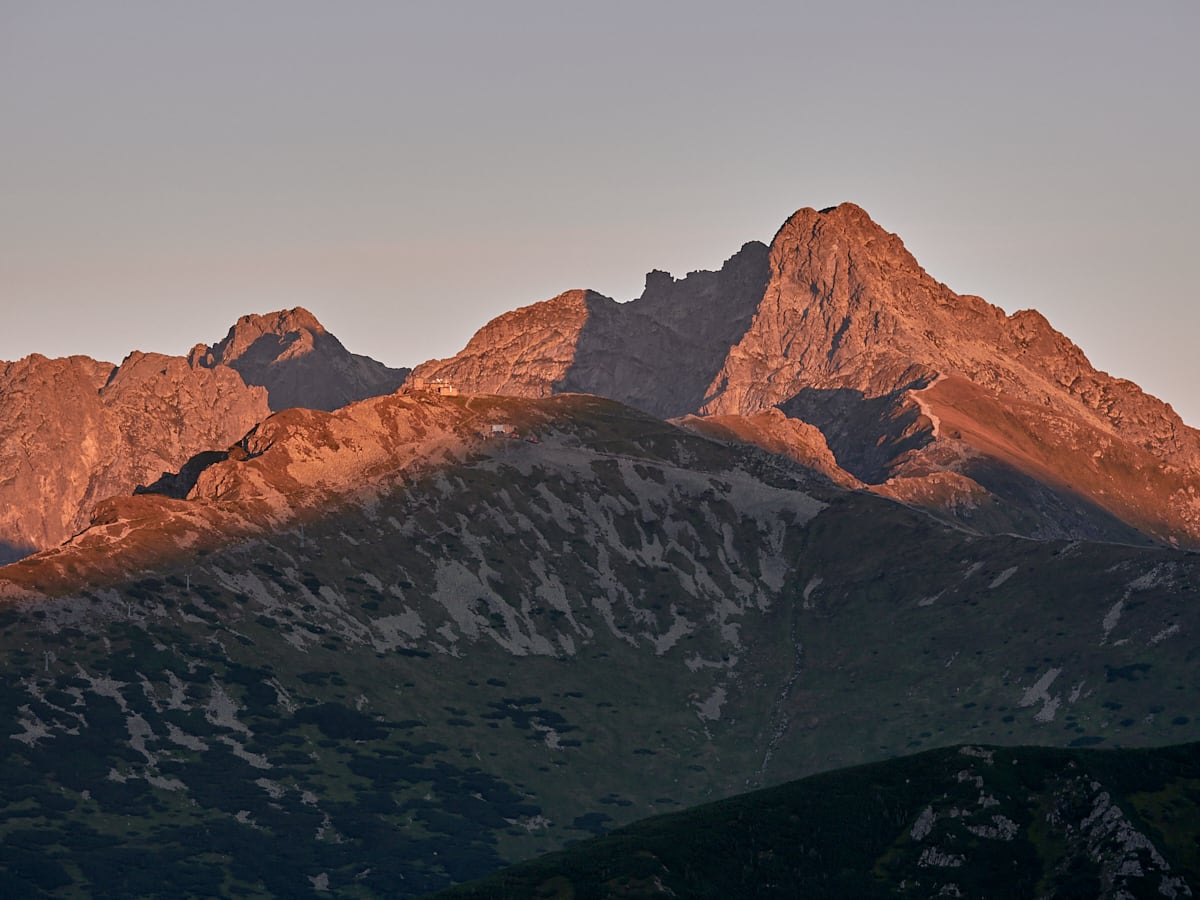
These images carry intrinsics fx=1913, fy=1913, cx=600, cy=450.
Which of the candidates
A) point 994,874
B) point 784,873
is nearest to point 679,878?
point 784,873

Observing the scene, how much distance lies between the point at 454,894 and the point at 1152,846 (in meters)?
68.7

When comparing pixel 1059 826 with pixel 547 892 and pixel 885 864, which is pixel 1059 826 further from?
pixel 547 892

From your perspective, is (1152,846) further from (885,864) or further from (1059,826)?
(885,864)

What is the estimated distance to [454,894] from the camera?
19350 cm

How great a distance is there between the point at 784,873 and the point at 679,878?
38.6ft

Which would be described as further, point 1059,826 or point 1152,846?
point 1059,826

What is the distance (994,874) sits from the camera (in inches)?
7470

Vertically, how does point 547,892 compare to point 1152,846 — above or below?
below

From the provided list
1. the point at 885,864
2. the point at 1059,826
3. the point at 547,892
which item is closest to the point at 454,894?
the point at 547,892

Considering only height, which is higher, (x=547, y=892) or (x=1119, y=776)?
(x=1119, y=776)

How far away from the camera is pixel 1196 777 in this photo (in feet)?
656

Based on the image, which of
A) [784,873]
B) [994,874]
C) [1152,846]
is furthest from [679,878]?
[1152,846]

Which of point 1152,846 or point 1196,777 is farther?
point 1196,777

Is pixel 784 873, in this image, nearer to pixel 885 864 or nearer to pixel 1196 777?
pixel 885 864
